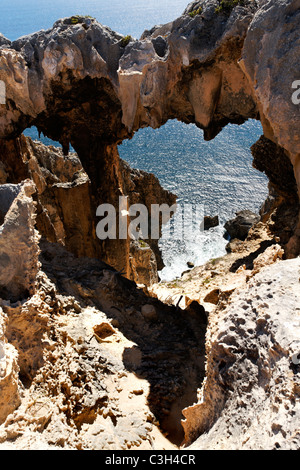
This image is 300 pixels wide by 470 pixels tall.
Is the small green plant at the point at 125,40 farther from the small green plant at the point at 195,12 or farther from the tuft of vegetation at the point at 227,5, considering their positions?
the tuft of vegetation at the point at 227,5

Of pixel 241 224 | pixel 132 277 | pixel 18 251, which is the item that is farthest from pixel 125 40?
pixel 241 224

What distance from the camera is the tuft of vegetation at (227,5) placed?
35.8 feet

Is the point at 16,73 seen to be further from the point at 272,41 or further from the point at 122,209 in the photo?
the point at 272,41

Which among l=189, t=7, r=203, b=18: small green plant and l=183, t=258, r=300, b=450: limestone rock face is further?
l=189, t=7, r=203, b=18: small green plant

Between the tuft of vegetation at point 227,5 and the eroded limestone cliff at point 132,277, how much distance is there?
0.11ft

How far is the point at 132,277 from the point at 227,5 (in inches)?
501

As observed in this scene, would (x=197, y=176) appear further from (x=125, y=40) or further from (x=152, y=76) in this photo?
(x=152, y=76)

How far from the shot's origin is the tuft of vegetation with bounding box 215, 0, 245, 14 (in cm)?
1091

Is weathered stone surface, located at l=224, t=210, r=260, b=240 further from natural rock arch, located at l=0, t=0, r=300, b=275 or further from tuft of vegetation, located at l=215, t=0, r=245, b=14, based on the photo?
tuft of vegetation, located at l=215, t=0, r=245, b=14

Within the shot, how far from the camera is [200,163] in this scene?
46.4 m

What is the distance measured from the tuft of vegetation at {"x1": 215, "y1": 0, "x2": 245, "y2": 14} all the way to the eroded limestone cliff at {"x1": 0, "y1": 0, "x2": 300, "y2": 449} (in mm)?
32

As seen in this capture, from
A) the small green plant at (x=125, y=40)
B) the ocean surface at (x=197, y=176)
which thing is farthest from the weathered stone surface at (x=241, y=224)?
the small green plant at (x=125, y=40)

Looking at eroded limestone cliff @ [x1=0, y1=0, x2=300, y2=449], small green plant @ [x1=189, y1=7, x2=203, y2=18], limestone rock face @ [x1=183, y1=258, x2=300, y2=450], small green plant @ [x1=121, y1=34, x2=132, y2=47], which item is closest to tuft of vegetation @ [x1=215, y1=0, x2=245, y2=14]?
eroded limestone cliff @ [x1=0, y1=0, x2=300, y2=449]

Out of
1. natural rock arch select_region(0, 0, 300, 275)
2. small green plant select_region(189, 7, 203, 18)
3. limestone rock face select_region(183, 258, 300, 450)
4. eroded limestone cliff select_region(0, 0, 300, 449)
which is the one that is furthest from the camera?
small green plant select_region(189, 7, 203, 18)
